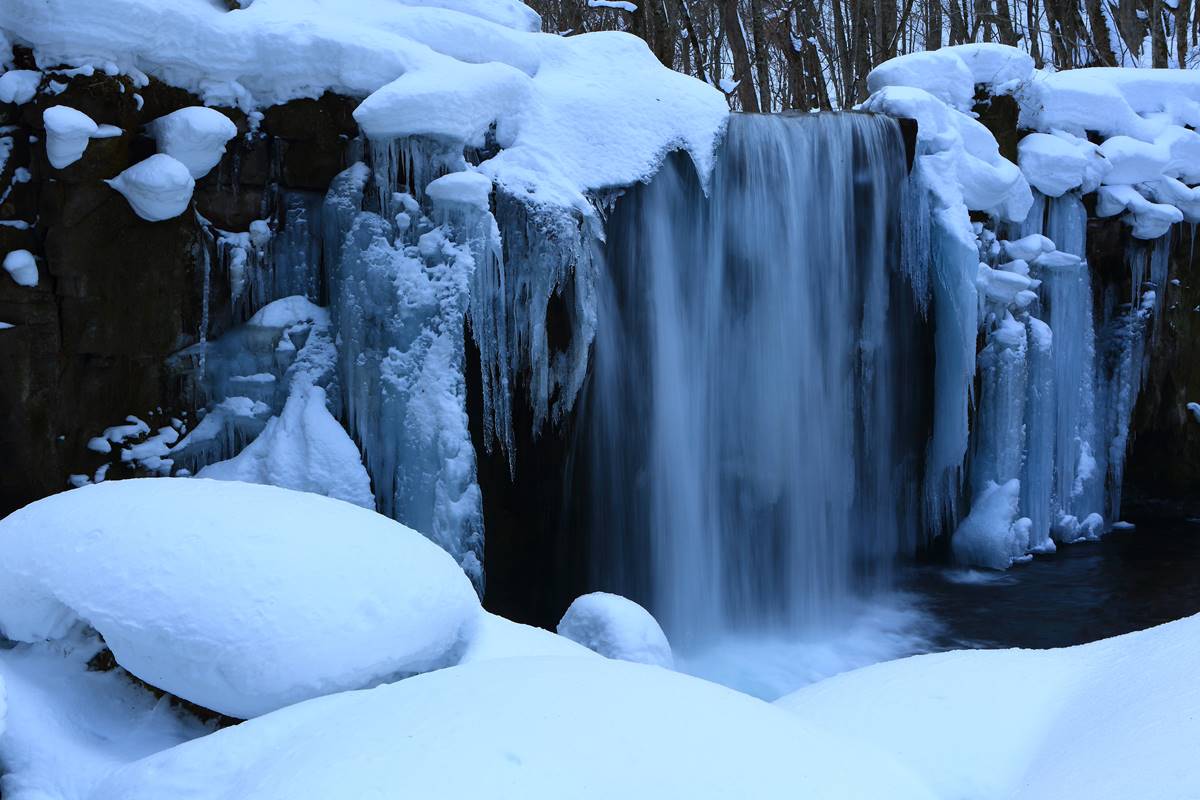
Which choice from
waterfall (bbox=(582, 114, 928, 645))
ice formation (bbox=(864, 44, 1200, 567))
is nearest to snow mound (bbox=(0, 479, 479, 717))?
waterfall (bbox=(582, 114, 928, 645))

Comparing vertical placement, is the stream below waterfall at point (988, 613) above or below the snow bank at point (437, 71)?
below

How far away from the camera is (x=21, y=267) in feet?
14.7

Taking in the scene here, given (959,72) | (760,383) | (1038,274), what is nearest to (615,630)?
(760,383)

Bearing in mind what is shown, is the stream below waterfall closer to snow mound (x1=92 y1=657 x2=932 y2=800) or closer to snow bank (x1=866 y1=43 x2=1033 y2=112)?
snow bank (x1=866 y1=43 x2=1033 y2=112)

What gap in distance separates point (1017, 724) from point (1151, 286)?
24.7 ft

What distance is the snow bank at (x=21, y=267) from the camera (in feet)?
14.6

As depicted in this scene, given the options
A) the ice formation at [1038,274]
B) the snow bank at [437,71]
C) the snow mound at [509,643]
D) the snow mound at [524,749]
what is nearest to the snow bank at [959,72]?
the ice formation at [1038,274]

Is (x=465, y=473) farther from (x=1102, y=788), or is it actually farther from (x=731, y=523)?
(x=1102, y=788)

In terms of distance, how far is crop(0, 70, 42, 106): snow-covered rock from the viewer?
176 inches

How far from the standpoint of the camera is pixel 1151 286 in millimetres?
8844

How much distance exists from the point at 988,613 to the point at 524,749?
18.8ft

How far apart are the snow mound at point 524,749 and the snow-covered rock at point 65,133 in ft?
10.8

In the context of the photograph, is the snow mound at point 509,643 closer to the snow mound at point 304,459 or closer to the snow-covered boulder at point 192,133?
the snow mound at point 304,459

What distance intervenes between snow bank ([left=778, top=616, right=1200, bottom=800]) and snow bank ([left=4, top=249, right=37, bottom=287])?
11.7ft
